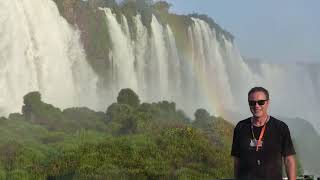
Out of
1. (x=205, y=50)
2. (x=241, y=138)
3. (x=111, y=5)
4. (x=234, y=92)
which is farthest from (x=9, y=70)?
(x=234, y=92)

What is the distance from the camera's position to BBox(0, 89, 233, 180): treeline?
20.8 m

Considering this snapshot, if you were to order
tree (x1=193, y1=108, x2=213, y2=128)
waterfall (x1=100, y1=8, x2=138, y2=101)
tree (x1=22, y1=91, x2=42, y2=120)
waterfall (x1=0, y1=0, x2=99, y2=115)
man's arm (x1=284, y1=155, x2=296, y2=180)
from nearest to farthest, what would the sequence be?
1. man's arm (x1=284, y1=155, x2=296, y2=180)
2. tree (x1=22, y1=91, x2=42, y2=120)
3. waterfall (x1=0, y1=0, x2=99, y2=115)
4. tree (x1=193, y1=108, x2=213, y2=128)
5. waterfall (x1=100, y1=8, x2=138, y2=101)

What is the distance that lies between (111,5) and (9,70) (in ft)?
44.0

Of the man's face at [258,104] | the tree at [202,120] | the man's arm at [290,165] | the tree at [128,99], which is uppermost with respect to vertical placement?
the tree at [128,99]

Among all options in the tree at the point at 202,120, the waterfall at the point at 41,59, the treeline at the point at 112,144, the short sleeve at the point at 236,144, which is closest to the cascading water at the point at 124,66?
the waterfall at the point at 41,59

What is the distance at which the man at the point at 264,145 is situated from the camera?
538 cm

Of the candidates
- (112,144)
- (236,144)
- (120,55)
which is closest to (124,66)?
(120,55)

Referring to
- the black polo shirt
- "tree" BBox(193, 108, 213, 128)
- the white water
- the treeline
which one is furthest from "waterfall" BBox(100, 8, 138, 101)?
the black polo shirt

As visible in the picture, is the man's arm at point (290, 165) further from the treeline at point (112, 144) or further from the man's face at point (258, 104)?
the treeline at point (112, 144)

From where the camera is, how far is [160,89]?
45.7 metres

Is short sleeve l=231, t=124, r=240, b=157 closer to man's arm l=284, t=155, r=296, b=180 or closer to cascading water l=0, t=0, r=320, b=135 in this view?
man's arm l=284, t=155, r=296, b=180

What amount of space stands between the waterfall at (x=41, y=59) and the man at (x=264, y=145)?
27.4 m

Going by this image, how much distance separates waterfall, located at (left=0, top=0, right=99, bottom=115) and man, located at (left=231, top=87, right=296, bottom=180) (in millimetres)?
27401

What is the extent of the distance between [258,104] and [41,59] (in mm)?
29557
